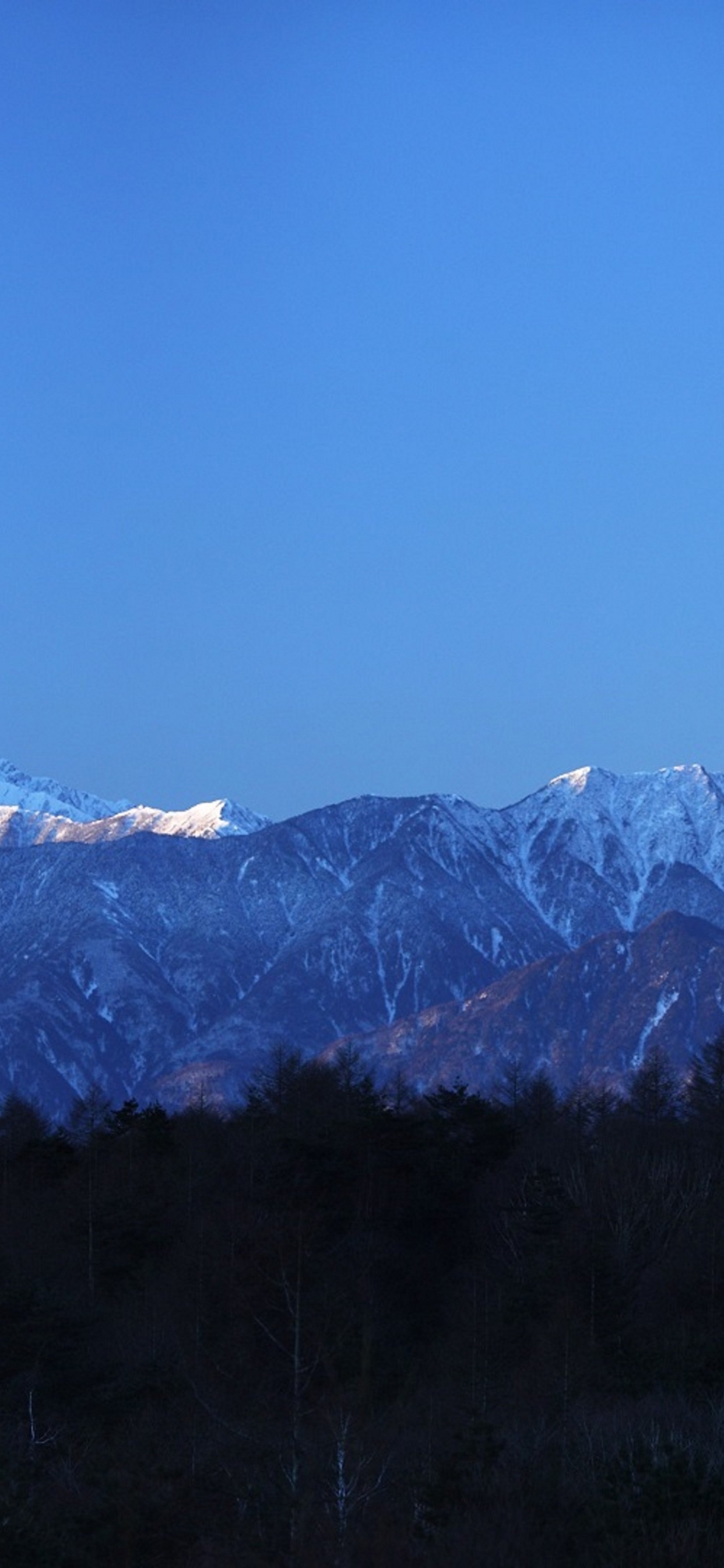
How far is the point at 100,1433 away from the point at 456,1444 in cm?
1815

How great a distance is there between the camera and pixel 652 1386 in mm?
79250

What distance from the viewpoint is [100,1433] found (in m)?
75.2

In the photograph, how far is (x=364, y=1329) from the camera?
217ft

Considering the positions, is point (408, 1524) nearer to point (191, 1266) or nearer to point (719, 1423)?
point (719, 1423)

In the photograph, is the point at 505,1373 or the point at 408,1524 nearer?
the point at 408,1524

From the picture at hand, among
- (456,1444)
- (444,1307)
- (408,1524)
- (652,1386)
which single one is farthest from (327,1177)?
(408,1524)

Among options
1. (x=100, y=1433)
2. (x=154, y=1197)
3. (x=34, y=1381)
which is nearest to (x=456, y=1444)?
(x=100, y=1433)

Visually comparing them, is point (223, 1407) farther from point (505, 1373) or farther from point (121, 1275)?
point (121, 1275)

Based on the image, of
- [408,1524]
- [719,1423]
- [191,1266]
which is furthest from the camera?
[191,1266]

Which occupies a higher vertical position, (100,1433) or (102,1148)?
(102,1148)

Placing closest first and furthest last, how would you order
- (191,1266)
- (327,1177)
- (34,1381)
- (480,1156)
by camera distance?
(34,1381) → (191,1266) → (327,1177) → (480,1156)

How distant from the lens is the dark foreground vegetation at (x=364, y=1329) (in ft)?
154

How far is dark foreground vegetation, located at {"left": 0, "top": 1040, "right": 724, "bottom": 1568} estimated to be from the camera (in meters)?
46.9

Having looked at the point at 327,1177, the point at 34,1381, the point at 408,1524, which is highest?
the point at 327,1177
